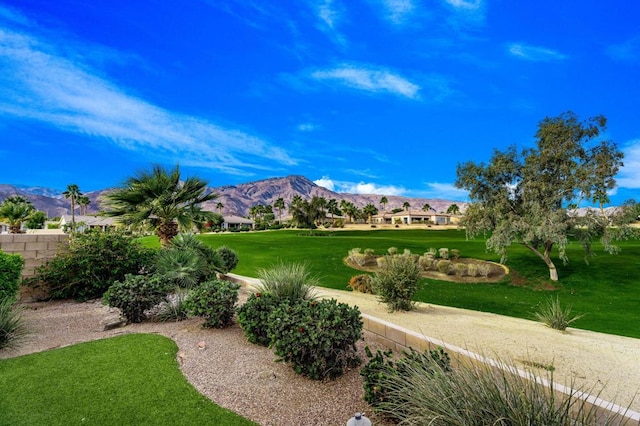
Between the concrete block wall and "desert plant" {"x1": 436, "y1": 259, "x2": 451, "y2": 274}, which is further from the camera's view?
"desert plant" {"x1": 436, "y1": 259, "x2": 451, "y2": 274}

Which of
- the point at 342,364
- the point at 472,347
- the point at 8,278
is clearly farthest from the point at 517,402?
the point at 8,278

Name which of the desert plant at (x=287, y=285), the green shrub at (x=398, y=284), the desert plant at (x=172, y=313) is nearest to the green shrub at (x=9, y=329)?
the desert plant at (x=172, y=313)

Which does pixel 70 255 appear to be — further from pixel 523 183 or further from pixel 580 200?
pixel 580 200

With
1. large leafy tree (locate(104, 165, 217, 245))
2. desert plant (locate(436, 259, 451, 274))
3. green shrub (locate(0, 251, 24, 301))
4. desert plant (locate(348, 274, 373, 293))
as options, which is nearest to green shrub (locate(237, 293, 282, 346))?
green shrub (locate(0, 251, 24, 301))

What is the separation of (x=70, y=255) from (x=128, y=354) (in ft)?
20.8

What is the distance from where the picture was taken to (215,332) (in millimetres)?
6484

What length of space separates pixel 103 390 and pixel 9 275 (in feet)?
20.5

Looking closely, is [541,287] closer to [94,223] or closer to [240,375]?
[240,375]

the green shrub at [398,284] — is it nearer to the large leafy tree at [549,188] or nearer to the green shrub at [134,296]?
the green shrub at [134,296]

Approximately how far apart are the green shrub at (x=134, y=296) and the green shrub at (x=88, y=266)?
266 centimetres

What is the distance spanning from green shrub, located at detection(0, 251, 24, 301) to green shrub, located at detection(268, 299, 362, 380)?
289 inches

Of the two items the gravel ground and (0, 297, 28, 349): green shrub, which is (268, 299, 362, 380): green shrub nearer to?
the gravel ground

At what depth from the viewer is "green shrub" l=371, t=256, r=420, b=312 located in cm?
833

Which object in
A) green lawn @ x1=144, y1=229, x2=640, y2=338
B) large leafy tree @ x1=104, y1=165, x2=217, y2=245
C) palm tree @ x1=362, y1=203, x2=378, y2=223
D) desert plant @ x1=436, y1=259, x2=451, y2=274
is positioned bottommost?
green lawn @ x1=144, y1=229, x2=640, y2=338
